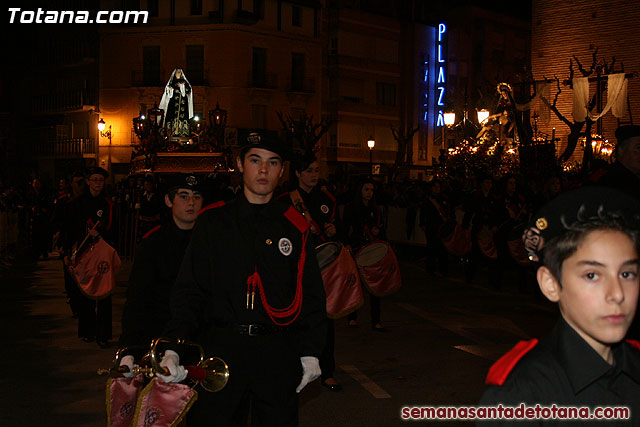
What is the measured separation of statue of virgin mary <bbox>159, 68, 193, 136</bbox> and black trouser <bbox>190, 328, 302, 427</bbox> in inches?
747

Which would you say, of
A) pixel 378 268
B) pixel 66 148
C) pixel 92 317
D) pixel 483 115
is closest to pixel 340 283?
pixel 378 268

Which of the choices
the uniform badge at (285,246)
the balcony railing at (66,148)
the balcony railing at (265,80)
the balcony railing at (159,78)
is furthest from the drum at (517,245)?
the balcony railing at (66,148)

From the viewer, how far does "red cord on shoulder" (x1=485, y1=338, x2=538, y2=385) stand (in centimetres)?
247

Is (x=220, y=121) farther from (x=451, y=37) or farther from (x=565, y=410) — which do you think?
(x=451, y=37)

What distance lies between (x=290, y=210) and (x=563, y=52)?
3342 cm

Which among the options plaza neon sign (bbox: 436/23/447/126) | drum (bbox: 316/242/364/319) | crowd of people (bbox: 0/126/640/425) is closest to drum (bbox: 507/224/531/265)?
drum (bbox: 316/242/364/319)

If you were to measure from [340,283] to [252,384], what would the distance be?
186 inches

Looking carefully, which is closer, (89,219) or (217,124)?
(89,219)

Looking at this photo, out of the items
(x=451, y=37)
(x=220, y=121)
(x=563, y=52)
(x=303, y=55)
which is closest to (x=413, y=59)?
(x=451, y=37)

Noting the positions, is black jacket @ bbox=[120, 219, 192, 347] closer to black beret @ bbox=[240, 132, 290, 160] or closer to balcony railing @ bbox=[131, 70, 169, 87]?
black beret @ bbox=[240, 132, 290, 160]

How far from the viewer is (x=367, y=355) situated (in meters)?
9.34

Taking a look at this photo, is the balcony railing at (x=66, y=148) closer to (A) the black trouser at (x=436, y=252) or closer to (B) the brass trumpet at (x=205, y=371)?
(A) the black trouser at (x=436, y=252)

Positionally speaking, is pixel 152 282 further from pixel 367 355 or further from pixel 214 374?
pixel 367 355

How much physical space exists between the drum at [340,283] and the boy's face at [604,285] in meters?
6.17
